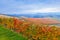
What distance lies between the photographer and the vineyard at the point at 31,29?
11.0 ft

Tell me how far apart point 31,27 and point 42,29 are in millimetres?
139

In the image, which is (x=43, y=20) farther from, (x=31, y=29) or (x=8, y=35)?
(x=8, y=35)

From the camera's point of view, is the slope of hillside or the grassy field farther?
the slope of hillside

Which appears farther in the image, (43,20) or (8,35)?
(43,20)

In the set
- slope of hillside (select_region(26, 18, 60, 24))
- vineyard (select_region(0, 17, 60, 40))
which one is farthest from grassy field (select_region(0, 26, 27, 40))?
slope of hillside (select_region(26, 18, 60, 24))

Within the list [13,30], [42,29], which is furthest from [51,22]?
[13,30]

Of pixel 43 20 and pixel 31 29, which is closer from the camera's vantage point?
pixel 31 29

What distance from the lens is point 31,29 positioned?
3391mm

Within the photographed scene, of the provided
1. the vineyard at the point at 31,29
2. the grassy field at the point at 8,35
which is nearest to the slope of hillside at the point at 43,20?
the vineyard at the point at 31,29

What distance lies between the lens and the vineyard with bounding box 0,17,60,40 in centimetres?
334

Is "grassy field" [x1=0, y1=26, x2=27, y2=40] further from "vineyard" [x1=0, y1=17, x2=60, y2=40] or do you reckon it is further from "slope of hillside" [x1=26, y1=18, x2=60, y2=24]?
"slope of hillside" [x1=26, y1=18, x2=60, y2=24]

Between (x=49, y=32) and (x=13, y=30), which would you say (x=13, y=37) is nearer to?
(x=13, y=30)

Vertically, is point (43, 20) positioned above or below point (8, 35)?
above

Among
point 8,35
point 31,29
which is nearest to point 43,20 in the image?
point 31,29
